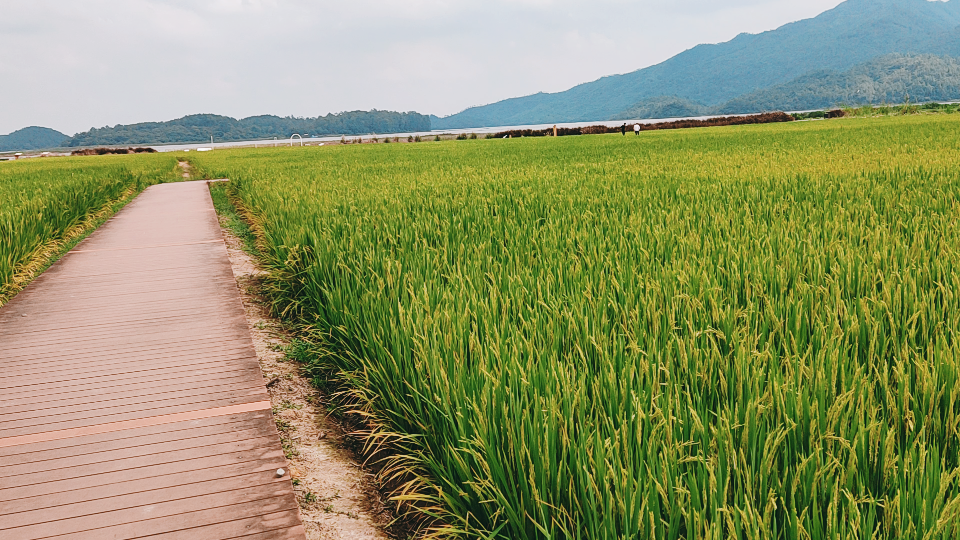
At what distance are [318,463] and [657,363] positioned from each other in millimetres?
1584

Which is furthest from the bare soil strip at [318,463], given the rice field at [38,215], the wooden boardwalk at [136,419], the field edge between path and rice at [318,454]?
the rice field at [38,215]

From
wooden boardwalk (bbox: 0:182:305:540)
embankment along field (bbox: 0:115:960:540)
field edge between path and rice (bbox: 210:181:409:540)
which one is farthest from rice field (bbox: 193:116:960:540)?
wooden boardwalk (bbox: 0:182:305:540)

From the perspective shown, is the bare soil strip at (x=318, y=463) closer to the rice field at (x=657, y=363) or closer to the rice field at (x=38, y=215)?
the rice field at (x=657, y=363)

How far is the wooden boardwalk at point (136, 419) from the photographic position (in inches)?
88.8

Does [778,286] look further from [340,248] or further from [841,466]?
[340,248]

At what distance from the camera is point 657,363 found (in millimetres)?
2127

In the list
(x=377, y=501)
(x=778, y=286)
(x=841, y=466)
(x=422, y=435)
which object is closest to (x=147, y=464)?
(x=377, y=501)

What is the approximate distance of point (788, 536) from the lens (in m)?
1.32

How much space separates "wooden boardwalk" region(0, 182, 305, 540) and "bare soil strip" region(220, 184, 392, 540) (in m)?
0.13

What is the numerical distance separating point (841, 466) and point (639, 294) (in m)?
1.63

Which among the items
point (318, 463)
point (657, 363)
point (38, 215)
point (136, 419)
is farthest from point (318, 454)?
point (38, 215)

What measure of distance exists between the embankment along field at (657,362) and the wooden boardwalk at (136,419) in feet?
1.70

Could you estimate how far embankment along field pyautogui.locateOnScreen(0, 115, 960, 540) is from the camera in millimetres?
1431

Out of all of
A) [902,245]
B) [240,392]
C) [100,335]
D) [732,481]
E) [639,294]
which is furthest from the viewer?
[100,335]
